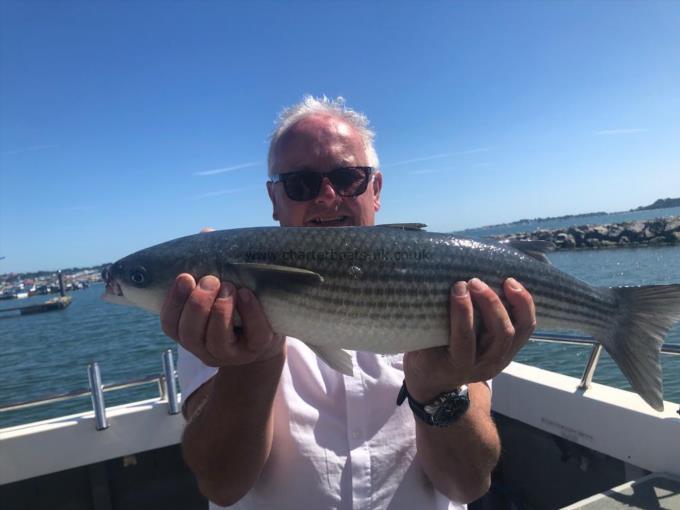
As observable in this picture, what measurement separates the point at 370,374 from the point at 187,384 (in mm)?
1421

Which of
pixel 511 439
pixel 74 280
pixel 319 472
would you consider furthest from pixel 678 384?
pixel 74 280

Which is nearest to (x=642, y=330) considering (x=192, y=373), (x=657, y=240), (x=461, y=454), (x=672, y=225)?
(x=461, y=454)

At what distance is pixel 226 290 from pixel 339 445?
4.35 feet

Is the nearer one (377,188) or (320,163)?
(320,163)

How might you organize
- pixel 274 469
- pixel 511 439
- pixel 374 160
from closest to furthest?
pixel 274 469 → pixel 374 160 → pixel 511 439

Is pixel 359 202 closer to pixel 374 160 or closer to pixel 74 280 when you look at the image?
pixel 374 160

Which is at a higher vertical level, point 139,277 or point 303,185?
point 303,185

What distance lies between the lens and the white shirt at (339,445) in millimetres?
3094

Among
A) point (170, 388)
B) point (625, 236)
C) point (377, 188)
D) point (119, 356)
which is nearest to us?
point (377, 188)

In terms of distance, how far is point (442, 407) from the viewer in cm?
321

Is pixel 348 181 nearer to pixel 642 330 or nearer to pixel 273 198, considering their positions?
pixel 273 198

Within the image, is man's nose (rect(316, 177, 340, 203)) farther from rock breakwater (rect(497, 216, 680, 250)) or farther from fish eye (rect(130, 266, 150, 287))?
rock breakwater (rect(497, 216, 680, 250))

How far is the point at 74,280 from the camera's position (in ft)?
538

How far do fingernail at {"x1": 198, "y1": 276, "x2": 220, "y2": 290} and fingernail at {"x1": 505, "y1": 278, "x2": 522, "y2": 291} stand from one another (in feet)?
6.36
